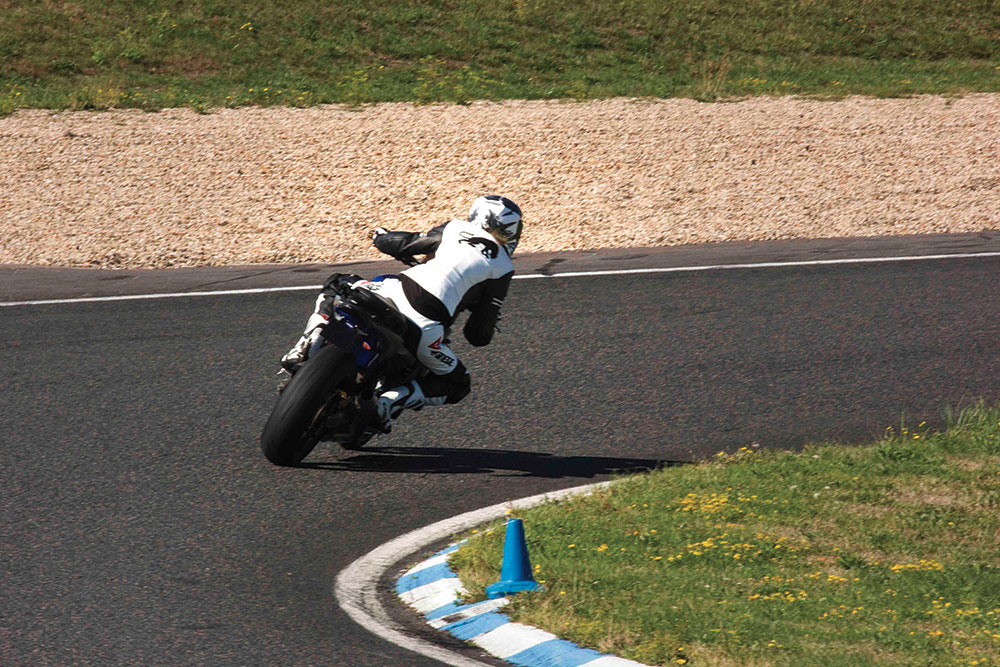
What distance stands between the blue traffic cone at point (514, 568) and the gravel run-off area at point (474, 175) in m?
10.3

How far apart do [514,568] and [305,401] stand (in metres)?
2.42

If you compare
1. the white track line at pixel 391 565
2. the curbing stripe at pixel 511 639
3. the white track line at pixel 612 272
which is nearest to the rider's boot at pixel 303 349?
the white track line at pixel 391 565

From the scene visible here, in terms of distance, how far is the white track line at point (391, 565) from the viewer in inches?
221

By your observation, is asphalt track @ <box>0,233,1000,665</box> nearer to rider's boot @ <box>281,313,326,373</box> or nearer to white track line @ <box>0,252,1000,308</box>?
white track line @ <box>0,252,1000,308</box>

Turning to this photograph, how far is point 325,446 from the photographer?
888 cm

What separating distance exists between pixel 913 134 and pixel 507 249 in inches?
562

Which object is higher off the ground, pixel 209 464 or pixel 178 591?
pixel 209 464

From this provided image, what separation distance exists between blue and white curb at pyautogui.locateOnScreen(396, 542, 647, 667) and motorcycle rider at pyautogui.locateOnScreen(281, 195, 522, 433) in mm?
1981

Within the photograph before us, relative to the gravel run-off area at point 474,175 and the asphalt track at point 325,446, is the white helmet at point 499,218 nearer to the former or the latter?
the asphalt track at point 325,446

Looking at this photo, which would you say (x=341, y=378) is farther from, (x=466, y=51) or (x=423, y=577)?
(x=466, y=51)

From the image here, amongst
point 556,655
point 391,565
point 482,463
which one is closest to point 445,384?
point 482,463

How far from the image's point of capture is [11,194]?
58.5 ft

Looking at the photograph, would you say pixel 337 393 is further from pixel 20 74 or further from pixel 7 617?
pixel 20 74

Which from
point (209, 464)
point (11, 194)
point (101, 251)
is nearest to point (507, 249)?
point (209, 464)
